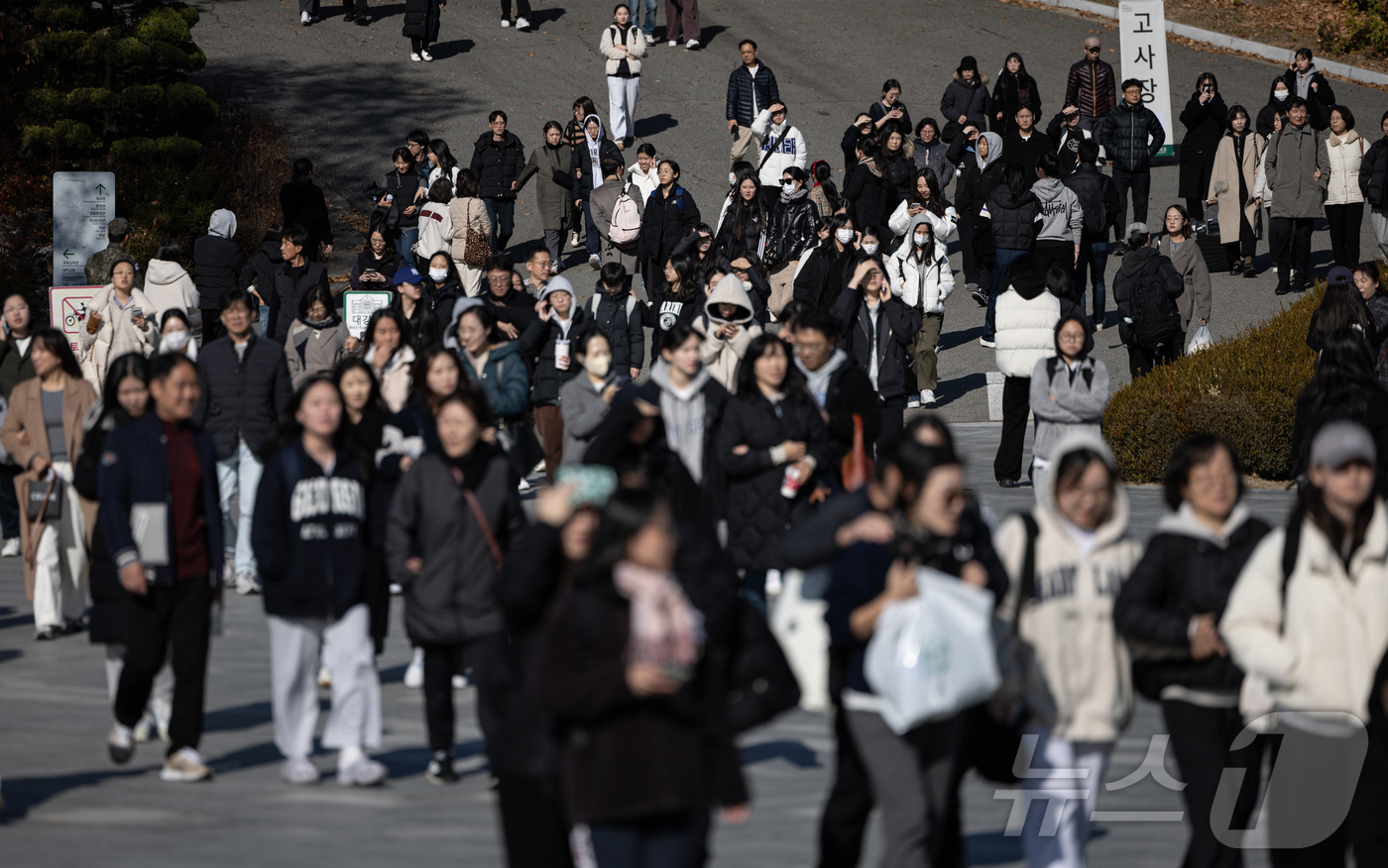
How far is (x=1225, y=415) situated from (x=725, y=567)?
1014 centimetres

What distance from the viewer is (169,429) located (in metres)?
7.57

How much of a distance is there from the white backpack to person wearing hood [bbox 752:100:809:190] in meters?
1.96

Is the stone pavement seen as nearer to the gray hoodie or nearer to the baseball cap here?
the baseball cap

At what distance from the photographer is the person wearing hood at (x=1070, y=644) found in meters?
5.71

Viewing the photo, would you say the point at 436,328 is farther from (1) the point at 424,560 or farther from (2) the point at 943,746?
(2) the point at 943,746

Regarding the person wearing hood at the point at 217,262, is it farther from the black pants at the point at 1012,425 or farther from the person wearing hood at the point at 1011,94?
the person wearing hood at the point at 1011,94

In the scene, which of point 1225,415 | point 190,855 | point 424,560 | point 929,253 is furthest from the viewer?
point 929,253

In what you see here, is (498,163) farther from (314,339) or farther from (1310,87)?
(1310,87)

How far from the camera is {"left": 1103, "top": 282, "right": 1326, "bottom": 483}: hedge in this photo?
47.5 feet

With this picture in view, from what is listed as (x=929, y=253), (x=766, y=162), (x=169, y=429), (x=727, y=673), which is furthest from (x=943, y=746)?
(x=766, y=162)

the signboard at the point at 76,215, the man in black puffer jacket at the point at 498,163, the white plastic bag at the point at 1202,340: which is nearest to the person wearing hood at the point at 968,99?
the man in black puffer jacket at the point at 498,163

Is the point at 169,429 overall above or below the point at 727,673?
above

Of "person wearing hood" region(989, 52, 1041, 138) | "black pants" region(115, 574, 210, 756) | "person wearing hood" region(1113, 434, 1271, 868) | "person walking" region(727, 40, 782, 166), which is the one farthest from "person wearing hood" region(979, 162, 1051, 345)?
"person wearing hood" region(1113, 434, 1271, 868)

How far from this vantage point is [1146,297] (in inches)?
634
